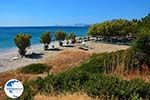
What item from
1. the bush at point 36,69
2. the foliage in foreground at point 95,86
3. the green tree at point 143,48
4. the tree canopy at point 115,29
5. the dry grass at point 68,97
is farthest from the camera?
the tree canopy at point 115,29

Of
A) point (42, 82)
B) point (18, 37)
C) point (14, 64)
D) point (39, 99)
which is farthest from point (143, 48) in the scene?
point (18, 37)

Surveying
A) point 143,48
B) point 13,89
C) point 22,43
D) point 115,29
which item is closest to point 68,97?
point 13,89

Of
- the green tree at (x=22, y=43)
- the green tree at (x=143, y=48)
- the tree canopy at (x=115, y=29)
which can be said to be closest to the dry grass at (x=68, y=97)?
the green tree at (x=143, y=48)

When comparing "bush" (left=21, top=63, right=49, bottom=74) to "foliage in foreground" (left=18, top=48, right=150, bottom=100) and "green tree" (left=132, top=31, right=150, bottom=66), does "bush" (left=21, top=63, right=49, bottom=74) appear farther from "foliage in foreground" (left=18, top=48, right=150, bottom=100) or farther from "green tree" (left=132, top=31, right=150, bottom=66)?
"foliage in foreground" (left=18, top=48, right=150, bottom=100)

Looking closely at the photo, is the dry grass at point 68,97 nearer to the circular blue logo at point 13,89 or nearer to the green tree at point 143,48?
the circular blue logo at point 13,89

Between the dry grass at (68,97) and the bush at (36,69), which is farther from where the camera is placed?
the bush at (36,69)

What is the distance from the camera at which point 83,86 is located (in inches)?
536

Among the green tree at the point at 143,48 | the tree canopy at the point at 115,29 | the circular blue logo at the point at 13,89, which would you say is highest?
the circular blue logo at the point at 13,89

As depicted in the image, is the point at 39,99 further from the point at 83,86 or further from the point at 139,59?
the point at 139,59

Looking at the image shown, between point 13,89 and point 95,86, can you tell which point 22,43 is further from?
point 13,89

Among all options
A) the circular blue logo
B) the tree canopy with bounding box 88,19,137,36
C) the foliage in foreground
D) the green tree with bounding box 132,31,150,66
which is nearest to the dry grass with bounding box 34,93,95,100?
the foliage in foreground

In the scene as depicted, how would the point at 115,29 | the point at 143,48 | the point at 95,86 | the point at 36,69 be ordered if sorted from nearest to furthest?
the point at 95,86 → the point at 143,48 → the point at 36,69 → the point at 115,29

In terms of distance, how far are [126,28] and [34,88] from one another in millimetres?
65414

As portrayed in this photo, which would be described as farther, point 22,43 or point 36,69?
point 22,43
